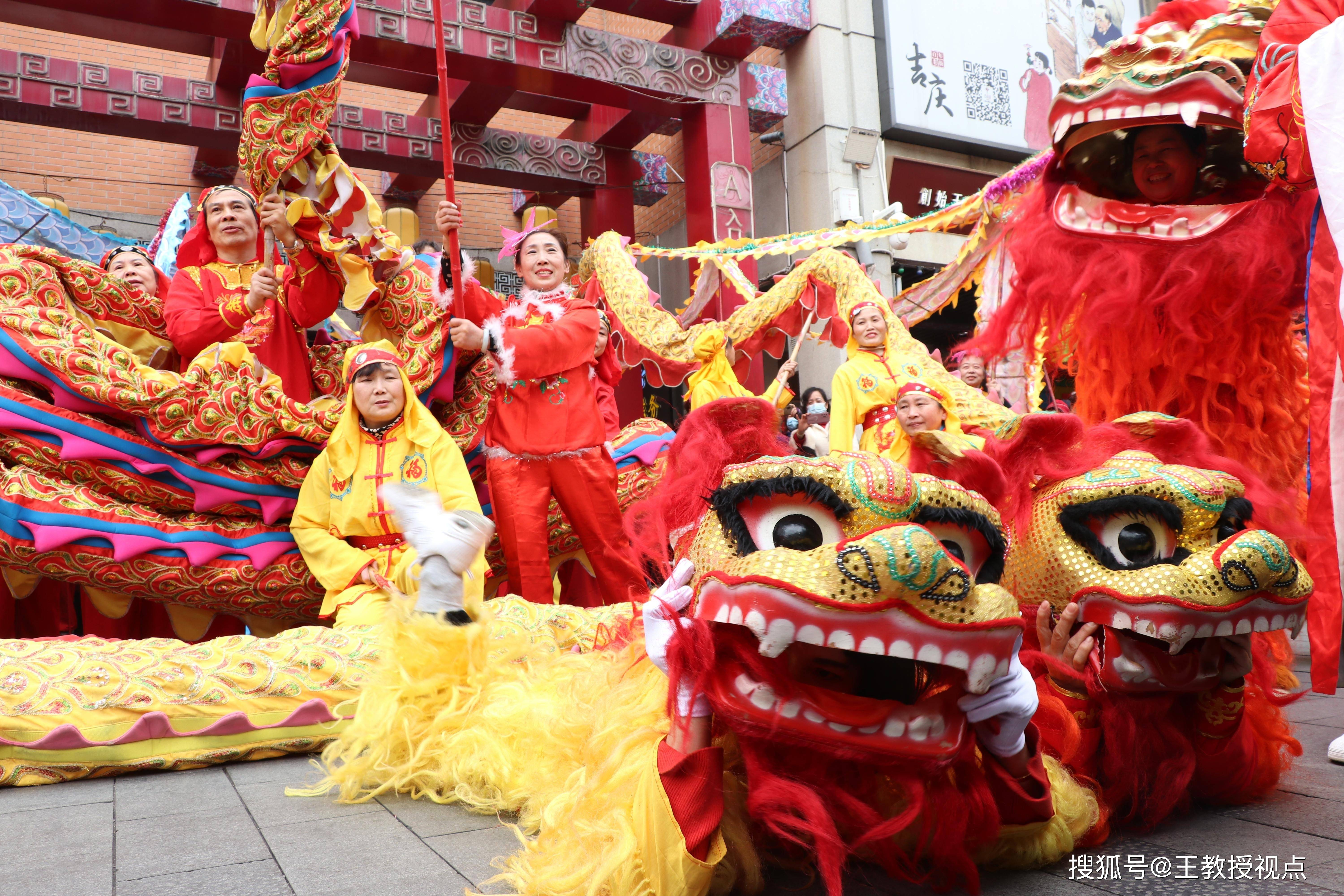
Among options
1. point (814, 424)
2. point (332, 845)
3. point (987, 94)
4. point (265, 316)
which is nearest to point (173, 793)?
point (332, 845)

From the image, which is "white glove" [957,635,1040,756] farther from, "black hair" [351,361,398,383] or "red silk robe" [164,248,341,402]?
"red silk robe" [164,248,341,402]

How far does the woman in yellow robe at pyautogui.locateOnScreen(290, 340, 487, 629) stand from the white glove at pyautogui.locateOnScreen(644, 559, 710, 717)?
160 centimetres

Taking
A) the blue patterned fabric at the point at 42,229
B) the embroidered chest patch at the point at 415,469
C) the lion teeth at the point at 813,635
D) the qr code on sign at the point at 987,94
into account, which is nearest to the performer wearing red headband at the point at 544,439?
the embroidered chest patch at the point at 415,469

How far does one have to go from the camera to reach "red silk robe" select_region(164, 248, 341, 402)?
329 cm

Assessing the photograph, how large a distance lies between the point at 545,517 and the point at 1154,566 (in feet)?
7.05

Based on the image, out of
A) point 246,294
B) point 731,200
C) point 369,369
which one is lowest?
point 369,369

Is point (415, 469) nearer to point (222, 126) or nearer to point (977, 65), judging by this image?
point (222, 126)

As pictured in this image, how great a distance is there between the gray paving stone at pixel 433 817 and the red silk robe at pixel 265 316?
1.75 meters

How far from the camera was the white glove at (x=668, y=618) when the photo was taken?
1.30 metres

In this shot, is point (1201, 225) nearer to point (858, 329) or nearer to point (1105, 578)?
point (1105, 578)

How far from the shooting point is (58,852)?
1.65 m

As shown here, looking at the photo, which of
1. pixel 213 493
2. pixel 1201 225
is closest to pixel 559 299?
pixel 213 493

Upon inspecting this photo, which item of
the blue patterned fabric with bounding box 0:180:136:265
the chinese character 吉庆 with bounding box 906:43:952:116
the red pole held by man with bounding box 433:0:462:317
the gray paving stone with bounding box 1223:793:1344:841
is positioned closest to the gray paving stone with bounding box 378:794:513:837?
the gray paving stone with bounding box 1223:793:1344:841

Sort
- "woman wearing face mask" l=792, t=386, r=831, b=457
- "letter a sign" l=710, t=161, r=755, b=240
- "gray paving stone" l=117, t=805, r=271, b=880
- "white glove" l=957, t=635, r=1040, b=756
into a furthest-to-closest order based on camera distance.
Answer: "letter a sign" l=710, t=161, r=755, b=240
"woman wearing face mask" l=792, t=386, r=831, b=457
"gray paving stone" l=117, t=805, r=271, b=880
"white glove" l=957, t=635, r=1040, b=756
